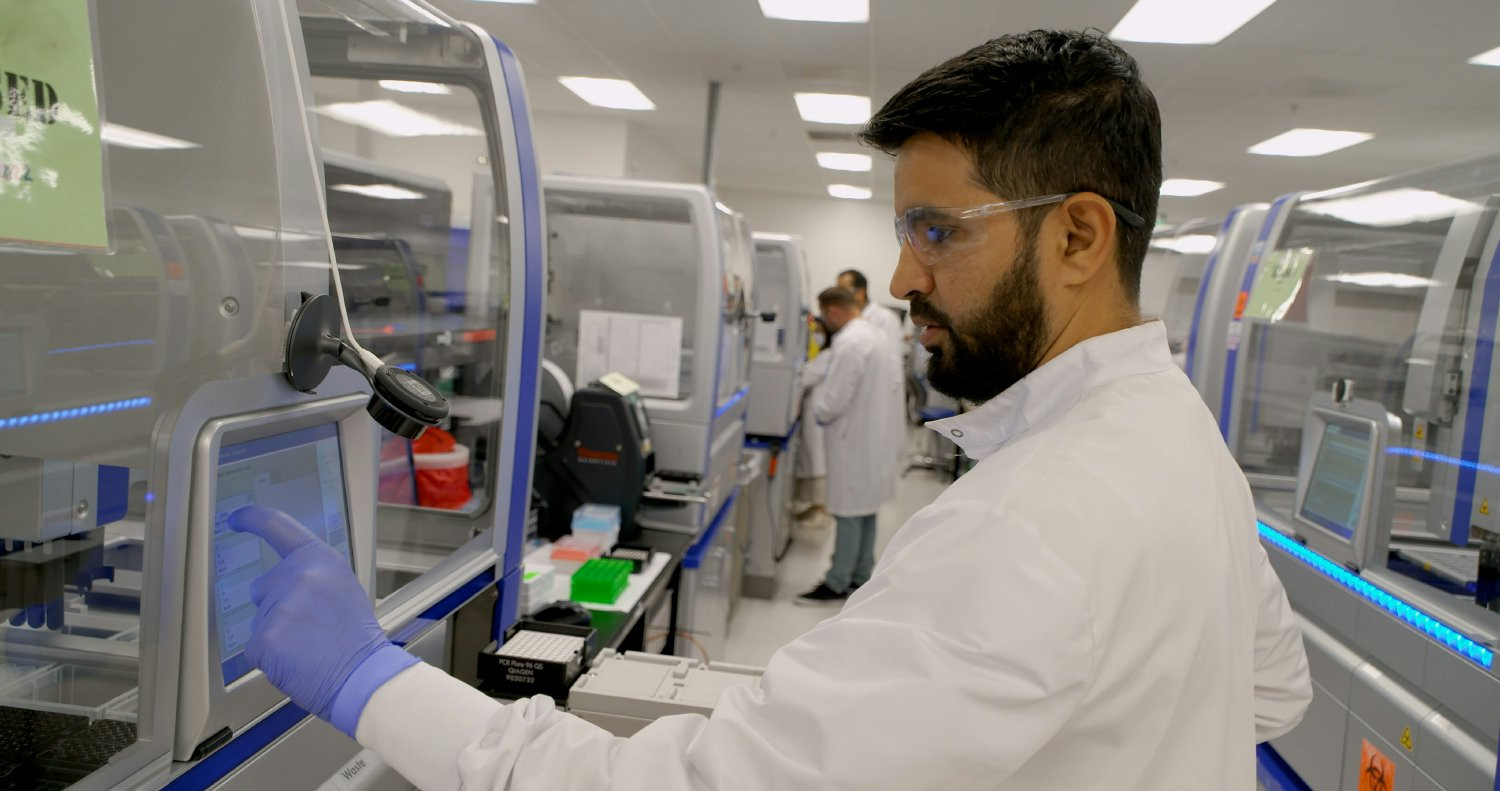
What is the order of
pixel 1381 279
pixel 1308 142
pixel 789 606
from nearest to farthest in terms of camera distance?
pixel 1381 279, pixel 789 606, pixel 1308 142

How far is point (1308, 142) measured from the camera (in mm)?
6930

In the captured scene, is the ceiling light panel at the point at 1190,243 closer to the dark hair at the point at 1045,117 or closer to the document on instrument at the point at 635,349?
the document on instrument at the point at 635,349

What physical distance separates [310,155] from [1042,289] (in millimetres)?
763

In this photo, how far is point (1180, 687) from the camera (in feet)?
2.60

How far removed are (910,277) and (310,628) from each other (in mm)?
725

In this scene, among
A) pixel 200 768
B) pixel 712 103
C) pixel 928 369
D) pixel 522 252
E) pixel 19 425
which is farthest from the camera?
pixel 712 103

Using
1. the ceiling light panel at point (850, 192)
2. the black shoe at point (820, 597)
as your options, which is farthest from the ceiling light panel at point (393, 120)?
the ceiling light panel at point (850, 192)

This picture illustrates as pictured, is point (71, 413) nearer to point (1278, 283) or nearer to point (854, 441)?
point (1278, 283)

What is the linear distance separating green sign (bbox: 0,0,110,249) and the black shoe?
13.8 ft

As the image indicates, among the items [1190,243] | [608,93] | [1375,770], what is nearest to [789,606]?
[1190,243]

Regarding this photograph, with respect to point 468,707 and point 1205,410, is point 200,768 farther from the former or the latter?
point 1205,410

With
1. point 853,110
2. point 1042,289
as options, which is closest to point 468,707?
point 1042,289

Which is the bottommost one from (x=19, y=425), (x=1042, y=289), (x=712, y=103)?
(x=19, y=425)

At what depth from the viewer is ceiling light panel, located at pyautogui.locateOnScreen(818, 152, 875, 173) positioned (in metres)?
9.23
